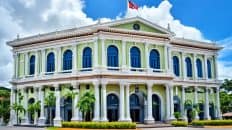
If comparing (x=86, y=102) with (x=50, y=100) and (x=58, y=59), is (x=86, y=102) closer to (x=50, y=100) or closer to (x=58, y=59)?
(x=50, y=100)

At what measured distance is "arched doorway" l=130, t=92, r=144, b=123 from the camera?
45.4m

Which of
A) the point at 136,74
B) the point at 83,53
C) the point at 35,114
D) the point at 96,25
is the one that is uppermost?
the point at 96,25

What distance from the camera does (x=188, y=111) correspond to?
5181cm

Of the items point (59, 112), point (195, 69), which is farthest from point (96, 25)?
point (195, 69)

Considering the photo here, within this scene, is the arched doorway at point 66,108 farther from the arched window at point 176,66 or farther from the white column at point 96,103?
the arched window at point 176,66

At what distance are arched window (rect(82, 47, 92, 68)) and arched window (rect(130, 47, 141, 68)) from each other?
5.29m

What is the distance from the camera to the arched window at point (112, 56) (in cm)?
4378

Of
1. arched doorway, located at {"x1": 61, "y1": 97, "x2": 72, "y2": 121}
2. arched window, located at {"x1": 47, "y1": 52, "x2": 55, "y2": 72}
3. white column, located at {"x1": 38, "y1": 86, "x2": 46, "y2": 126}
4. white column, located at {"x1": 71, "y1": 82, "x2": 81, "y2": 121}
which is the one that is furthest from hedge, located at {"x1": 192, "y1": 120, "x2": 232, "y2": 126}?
arched window, located at {"x1": 47, "y1": 52, "x2": 55, "y2": 72}

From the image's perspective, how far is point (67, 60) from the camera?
46.1 meters

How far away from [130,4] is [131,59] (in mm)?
6975

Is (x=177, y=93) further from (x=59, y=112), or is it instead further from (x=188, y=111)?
(x=59, y=112)

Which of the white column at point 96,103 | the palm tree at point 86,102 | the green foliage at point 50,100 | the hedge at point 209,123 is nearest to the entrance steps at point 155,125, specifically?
the hedge at point 209,123

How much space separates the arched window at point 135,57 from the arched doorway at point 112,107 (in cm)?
483

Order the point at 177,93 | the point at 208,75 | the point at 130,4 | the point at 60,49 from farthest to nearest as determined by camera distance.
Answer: the point at 208,75 < the point at 177,93 < the point at 60,49 < the point at 130,4
